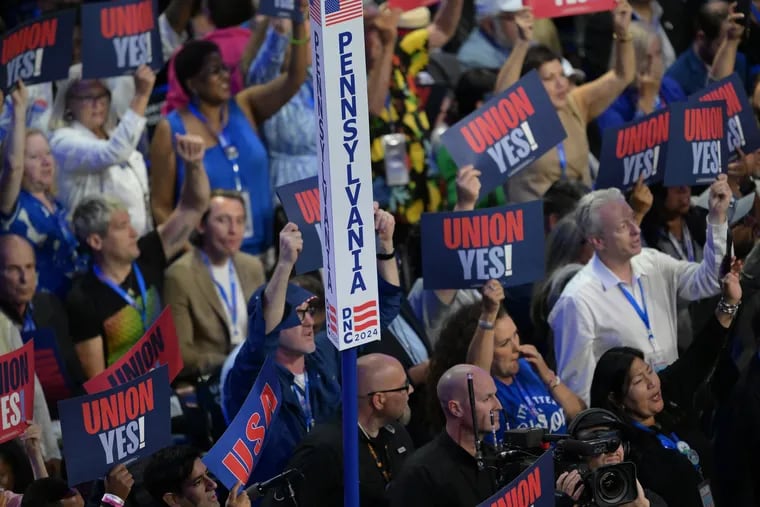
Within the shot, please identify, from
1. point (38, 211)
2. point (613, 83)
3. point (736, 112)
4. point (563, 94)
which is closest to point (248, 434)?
point (38, 211)

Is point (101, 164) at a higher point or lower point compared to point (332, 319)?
higher

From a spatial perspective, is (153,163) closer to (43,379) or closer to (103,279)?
(103,279)

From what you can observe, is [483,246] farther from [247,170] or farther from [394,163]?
[247,170]

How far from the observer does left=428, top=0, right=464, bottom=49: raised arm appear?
11031 mm

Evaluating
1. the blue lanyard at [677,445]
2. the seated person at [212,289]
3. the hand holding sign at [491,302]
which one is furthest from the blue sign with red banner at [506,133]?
the blue lanyard at [677,445]

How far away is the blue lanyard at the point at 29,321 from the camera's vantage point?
26.9 ft

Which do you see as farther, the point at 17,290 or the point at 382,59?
the point at 382,59

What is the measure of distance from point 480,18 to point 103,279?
3708 mm

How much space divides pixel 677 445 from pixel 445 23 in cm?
416

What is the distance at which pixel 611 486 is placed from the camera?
256 inches

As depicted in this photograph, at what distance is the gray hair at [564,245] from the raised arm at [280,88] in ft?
5.74

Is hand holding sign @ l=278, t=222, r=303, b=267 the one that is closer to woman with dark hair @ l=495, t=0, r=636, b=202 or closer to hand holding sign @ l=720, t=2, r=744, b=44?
woman with dark hair @ l=495, t=0, r=636, b=202

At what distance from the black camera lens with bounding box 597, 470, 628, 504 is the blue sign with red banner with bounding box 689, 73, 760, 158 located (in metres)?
3.22

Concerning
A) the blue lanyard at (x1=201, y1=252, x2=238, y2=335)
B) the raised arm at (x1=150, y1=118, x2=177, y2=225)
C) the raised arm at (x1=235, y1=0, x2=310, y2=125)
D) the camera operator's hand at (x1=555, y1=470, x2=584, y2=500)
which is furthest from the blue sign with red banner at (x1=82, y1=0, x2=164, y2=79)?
the camera operator's hand at (x1=555, y1=470, x2=584, y2=500)
